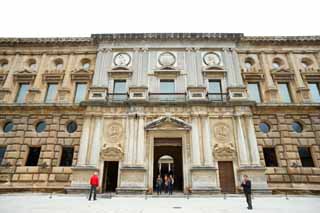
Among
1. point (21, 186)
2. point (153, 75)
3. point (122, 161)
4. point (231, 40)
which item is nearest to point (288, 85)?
point (231, 40)

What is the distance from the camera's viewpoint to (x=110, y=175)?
55.5 ft

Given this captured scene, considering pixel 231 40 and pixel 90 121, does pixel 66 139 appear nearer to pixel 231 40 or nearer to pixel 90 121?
pixel 90 121

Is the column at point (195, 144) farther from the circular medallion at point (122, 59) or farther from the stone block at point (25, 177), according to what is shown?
the stone block at point (25, 177)

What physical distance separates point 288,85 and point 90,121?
18.8 m

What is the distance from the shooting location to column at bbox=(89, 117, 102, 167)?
1583 centimetres

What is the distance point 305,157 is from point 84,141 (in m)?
18.2

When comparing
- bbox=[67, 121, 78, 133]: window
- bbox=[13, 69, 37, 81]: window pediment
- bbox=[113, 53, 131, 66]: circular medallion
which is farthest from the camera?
bbox=[113, 53, 131, 66]: circular medallion

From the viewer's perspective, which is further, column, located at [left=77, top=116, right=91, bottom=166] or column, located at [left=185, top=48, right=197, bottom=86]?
column, located at [left=185, top=48, right=197, bottom=86]

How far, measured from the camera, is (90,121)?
1703 centimetres

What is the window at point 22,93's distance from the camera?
19.5m

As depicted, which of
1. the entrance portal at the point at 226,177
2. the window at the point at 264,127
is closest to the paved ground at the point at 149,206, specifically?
the entrance portal at the point at 226,177

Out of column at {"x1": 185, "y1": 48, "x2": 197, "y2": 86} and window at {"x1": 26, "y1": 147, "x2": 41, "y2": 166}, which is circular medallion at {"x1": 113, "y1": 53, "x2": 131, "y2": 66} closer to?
column at {"x1": 185, "y1": 48, "x2": 197, "y2": 86}

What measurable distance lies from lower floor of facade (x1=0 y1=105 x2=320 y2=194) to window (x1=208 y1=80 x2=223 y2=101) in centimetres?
147

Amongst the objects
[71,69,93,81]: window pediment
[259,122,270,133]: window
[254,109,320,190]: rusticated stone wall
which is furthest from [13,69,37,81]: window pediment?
[259,122,270,133]: window
